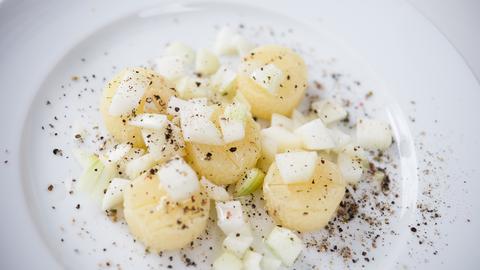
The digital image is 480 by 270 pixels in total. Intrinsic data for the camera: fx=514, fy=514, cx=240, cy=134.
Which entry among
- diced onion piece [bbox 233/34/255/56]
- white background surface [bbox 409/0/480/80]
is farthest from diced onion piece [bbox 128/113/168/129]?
white background surface [bbox 409/0/480/80]

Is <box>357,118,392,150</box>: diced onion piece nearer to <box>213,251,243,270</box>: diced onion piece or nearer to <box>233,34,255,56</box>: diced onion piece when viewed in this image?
<box>233,34,255,56</box>: diced onion piece

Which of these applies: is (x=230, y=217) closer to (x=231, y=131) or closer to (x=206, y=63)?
(x=231, y=131)

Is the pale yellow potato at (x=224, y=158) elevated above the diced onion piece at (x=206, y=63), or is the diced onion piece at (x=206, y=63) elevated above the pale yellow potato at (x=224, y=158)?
the diced onion piece at (x=206, y=63)

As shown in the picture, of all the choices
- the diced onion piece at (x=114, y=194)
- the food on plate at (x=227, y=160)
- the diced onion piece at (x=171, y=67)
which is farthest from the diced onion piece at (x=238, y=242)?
the diced onion piece at (x=171, y=67)

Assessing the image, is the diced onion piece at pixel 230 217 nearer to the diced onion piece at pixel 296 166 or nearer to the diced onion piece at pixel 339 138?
the diced onion piece at pixel 296 166

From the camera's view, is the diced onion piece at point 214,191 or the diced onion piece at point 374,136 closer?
the diced onion piece at point 214,191

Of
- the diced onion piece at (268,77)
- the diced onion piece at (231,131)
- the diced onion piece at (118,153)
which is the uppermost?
the diced onion piece at (268,77)
